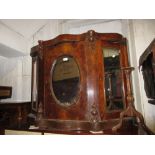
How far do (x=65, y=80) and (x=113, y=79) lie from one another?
0.42 meters

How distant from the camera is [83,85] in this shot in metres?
1.23

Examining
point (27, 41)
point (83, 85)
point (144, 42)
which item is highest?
point (27, 41)

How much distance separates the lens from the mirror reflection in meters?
1.28

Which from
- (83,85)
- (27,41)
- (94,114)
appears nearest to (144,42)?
(83,85)

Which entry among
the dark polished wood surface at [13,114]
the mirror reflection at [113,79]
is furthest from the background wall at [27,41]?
the dark polished wood surface at [13,114]

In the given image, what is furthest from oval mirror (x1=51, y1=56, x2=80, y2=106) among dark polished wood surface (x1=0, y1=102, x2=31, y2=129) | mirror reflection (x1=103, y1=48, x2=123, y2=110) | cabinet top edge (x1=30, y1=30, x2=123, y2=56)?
dark polished wood surface (x1=0, y1=102, x2=31, y2=129)

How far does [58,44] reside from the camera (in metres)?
1.35

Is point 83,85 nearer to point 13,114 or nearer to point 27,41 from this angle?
point 13,114

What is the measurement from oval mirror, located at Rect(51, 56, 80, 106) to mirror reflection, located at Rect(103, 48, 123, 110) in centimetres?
26

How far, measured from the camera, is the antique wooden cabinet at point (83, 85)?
1192 mm

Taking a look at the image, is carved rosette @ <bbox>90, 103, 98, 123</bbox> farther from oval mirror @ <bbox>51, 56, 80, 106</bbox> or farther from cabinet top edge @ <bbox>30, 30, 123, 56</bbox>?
cabinet top edge @ <bbox>30, 30, 123, 56</bbox>

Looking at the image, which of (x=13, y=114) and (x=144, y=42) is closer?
(x=144, y=42)
